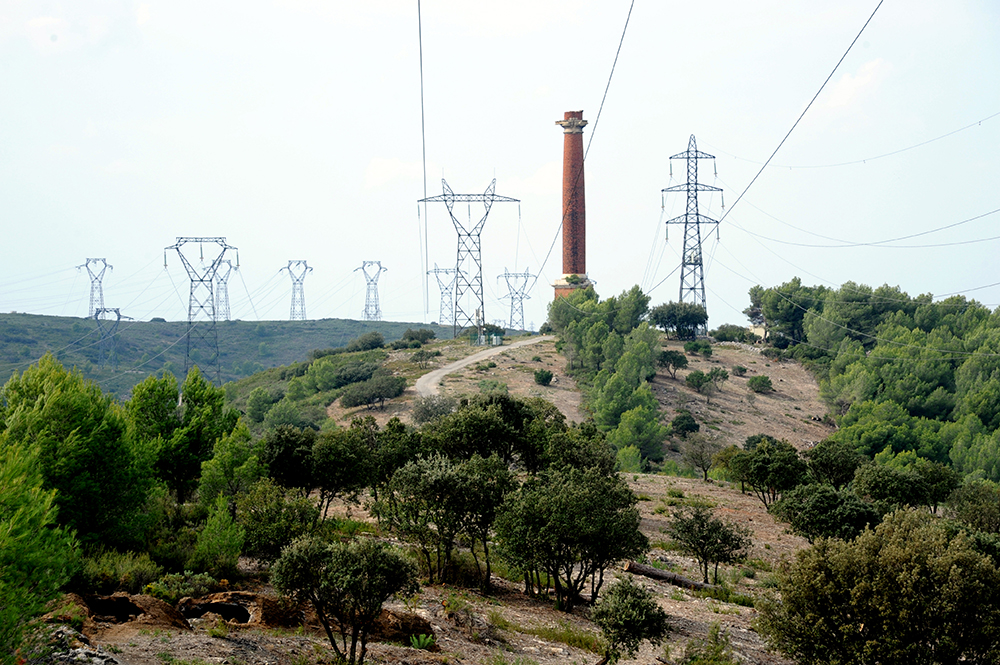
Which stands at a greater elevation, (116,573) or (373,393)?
(373,393)

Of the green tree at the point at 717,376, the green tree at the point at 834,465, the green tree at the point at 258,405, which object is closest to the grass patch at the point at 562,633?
the green tree at the point at 834,465

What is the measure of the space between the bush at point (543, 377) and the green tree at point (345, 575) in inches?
2924

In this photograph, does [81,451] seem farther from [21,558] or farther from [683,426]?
[683,426]

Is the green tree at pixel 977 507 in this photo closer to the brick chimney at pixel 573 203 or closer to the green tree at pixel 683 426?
the green tree at pixel 683 426

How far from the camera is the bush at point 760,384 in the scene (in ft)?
315

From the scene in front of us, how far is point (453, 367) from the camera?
314ft

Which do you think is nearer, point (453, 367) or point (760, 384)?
point (453, 367)

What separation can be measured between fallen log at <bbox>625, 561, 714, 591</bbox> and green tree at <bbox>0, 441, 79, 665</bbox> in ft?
74.3

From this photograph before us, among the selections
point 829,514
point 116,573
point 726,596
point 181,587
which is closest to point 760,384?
point 829,514

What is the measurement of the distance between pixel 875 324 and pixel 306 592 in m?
119

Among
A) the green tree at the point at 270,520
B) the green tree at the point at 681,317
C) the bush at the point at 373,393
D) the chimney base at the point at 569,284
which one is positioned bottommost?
the green tree at the point at 270,520

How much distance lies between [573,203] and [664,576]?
82.8 meters

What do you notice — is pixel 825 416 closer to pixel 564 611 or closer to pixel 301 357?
pixel 564 611

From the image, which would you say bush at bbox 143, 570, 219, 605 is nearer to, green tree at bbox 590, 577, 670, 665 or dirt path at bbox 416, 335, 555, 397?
green tree at bbox 590, 577, 670, 665
